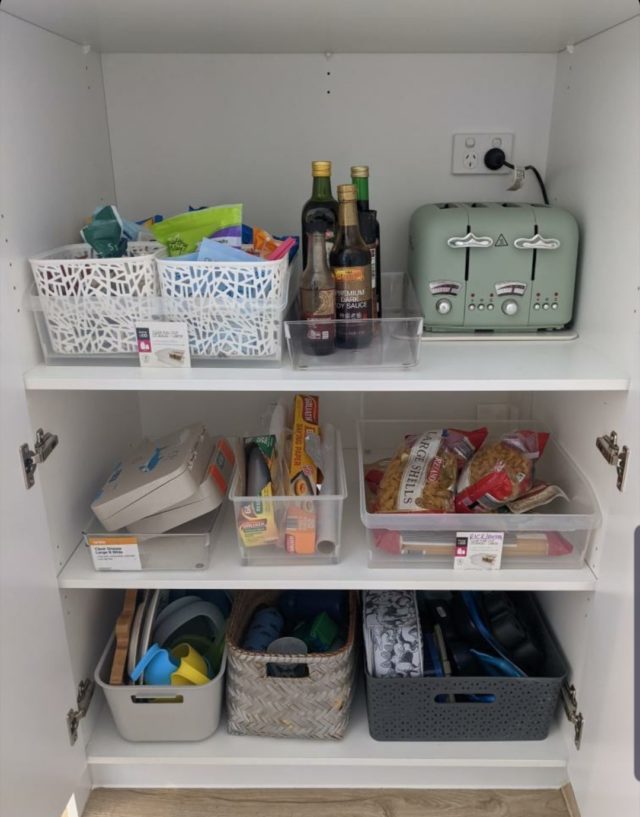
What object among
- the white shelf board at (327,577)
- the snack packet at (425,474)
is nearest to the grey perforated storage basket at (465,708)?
the white shelf board at (327,577)

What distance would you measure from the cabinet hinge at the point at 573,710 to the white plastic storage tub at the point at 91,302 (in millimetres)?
952

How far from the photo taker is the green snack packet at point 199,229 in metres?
1.07

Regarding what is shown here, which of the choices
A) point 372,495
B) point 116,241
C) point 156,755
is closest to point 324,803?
point 156,755

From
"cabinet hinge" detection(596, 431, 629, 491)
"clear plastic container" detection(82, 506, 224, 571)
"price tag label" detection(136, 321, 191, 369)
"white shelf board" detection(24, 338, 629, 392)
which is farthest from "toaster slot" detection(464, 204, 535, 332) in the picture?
"clear plastic container" detection(82, 506, 224, 571)

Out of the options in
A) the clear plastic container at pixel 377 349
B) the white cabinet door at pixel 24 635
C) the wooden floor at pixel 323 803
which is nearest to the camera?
the white cabinet door at pixel 24 635

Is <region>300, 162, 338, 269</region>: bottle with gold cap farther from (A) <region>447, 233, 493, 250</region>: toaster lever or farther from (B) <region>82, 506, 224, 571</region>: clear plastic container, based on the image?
(B) <region>82, 506, 224, 571</region>: clear plastic container

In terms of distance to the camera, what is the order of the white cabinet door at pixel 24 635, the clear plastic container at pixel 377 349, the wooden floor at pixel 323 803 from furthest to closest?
the wooden floor at pixel 323 803 < the clear plastic container at pixel 377 349 < the white cabinet door at pixel 24 635

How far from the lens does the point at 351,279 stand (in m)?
1.04

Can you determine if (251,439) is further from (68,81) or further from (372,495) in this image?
(68,81)

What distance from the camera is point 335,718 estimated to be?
123 centimetres

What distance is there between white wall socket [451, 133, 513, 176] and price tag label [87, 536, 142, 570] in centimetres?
90

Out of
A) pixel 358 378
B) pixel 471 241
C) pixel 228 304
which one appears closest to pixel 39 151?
pixel 228 304

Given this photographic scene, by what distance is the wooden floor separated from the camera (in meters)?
1.24

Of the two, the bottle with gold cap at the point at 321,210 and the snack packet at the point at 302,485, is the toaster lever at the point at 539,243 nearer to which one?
the bottle with gold cap at the point at 321,210
